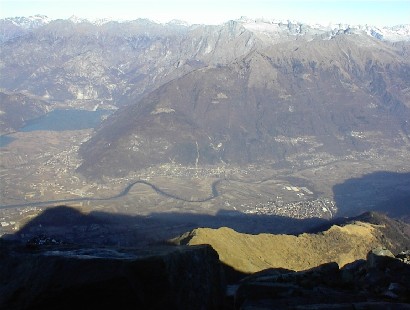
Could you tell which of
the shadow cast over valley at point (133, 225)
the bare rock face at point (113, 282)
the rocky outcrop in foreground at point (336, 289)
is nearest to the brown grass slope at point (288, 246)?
the rocky outcrop in foreground at point (336, 289)

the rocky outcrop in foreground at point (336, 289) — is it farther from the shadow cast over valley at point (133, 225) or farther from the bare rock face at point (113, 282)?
the shadow cast over valley at point (133, 225)

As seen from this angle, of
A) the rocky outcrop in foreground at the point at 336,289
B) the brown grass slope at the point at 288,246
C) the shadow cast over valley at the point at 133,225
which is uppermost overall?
the rocky outcrop in foreground at the point at 336,289

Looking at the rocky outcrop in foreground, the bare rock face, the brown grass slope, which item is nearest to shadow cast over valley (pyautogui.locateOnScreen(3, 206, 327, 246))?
the brown grass slope

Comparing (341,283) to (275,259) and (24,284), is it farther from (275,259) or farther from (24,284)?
(275,259)

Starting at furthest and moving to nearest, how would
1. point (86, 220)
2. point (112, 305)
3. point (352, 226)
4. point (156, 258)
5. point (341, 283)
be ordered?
1. point (86, 220)
2. point (352, 226)
3. point (341, 283)
4. point (156, 258)
5. point (112, 305)

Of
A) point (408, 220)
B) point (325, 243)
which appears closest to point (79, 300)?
point (325, 243)

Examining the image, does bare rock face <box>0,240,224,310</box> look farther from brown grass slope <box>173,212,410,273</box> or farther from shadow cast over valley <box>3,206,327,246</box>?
shadow cast over valley <box>3,206,327,246</box>
